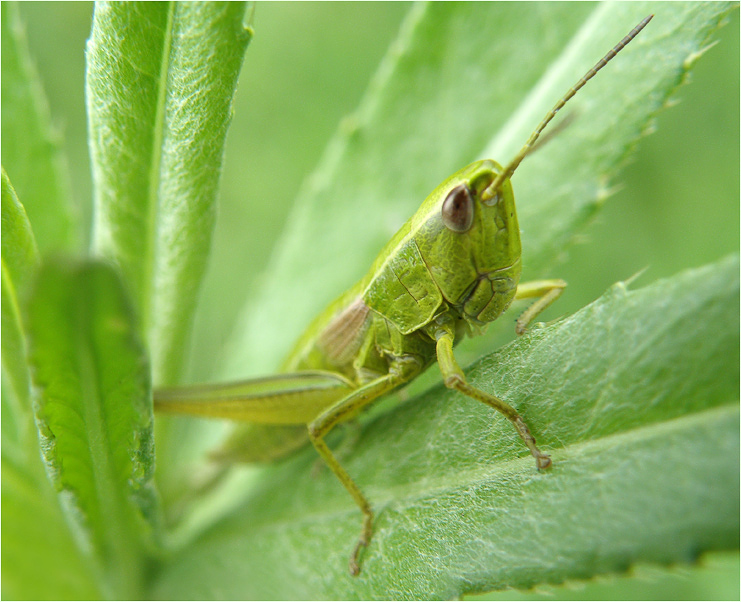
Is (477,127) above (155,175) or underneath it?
above

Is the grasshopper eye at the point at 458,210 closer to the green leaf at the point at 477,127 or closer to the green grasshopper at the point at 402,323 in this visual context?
the green grasshopper at the point at 402,323

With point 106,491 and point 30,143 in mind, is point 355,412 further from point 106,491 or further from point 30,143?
point 30,143

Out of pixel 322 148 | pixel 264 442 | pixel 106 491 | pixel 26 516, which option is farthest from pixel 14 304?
pixel 322 148

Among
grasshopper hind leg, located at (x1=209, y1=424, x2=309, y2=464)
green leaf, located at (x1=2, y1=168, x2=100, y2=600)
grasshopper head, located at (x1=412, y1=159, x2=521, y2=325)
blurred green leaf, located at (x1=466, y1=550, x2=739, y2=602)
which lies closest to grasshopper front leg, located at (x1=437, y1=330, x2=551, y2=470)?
grasshopper head, located at (x1=412, y1=159, x2=521, y2=325)

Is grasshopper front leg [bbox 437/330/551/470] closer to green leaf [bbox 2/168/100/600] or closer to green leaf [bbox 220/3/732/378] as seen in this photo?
green leaf [bbox 220/3/732/378]

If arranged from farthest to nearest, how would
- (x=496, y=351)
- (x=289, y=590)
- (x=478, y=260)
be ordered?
(x=478, y=260)
(x=289, y=590)
(x=496, y=351)

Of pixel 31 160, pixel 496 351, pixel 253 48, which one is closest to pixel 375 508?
pixel 496 351

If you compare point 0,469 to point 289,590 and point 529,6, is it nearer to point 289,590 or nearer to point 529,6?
point 289,590

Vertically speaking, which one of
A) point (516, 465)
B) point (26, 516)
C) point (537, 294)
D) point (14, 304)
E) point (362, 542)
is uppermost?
point (537, 294)
